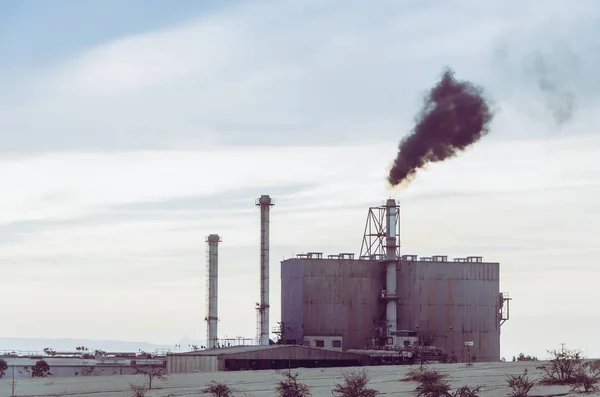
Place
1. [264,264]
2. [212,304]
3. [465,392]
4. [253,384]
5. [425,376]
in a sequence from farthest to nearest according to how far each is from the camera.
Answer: [212,304] → [264,264] → [253,384] → [425,376] → [465,392]

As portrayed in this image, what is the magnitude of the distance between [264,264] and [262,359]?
29991mm

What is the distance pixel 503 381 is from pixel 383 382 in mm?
4213

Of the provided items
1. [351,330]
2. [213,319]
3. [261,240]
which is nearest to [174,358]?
[351,330]

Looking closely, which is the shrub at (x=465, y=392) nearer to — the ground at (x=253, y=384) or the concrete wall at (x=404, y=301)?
the ground at (x=253, y=384)

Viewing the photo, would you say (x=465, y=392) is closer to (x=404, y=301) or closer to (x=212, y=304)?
(x=404, y=301)

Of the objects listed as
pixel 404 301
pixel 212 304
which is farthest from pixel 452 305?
pixel 212 304

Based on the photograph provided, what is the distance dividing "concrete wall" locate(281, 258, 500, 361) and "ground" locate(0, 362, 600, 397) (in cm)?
4703

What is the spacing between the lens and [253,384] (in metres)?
38.5

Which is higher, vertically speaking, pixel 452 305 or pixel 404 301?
pixel 404 301

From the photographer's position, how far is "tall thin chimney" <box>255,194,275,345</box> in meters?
110

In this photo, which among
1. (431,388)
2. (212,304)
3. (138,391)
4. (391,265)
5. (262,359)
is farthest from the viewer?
(212,304)

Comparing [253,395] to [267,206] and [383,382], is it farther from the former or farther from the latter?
[267,206]

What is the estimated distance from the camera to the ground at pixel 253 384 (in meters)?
34.7

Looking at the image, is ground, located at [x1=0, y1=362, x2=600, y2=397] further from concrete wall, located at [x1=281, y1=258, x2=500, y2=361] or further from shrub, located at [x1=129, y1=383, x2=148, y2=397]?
concrete wall, located at [x1=281, y1=258, x2=500, y2=361]
